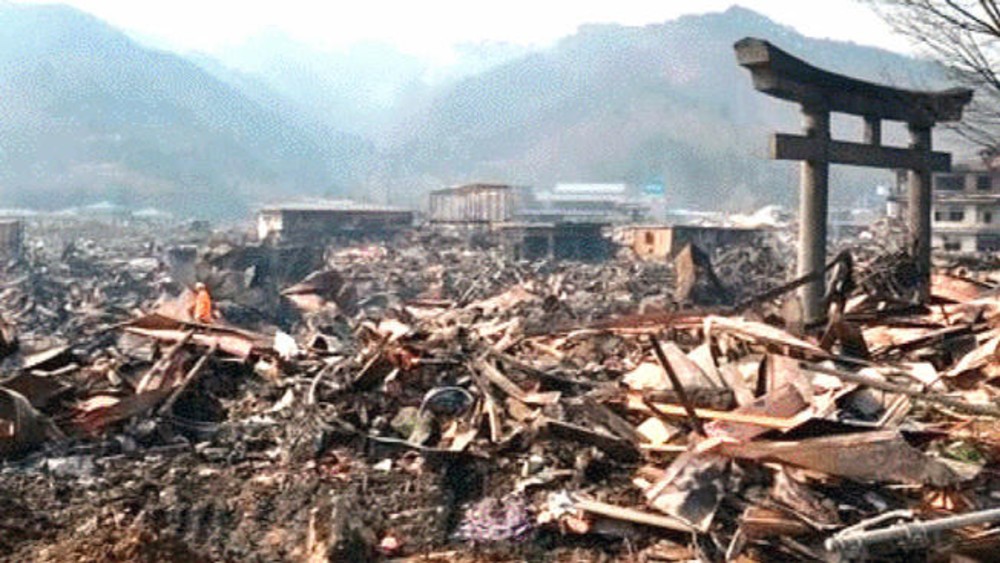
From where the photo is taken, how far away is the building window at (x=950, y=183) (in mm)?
46438

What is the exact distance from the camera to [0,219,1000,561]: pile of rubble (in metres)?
5.29

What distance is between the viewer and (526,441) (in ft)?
21.4

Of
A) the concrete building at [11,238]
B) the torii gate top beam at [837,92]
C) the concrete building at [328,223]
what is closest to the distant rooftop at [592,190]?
the concrete building at [328,223]

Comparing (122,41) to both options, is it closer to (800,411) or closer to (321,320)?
(321,320)

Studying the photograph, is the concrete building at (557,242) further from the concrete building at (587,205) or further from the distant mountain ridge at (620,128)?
the distant mountain ridge at (620,128)

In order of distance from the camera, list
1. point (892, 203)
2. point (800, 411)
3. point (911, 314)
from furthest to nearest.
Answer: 1. point (892, 203)
2. point (911, 314)
3. point (800, 411)

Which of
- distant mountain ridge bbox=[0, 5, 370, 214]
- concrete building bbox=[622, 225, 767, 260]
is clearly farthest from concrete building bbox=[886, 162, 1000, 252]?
distant mountain ridge bbox=[0, 5, 370, 214]

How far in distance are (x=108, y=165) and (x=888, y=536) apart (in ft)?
410

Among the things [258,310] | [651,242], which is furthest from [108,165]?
[258,310]

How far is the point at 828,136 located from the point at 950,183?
38.7 meters

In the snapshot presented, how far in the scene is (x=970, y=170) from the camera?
4572 centimetres

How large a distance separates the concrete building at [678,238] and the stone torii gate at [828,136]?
1021 inches

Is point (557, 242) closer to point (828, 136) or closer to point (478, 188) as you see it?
point (478, 188)

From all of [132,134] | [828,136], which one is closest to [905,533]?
[828,136]
